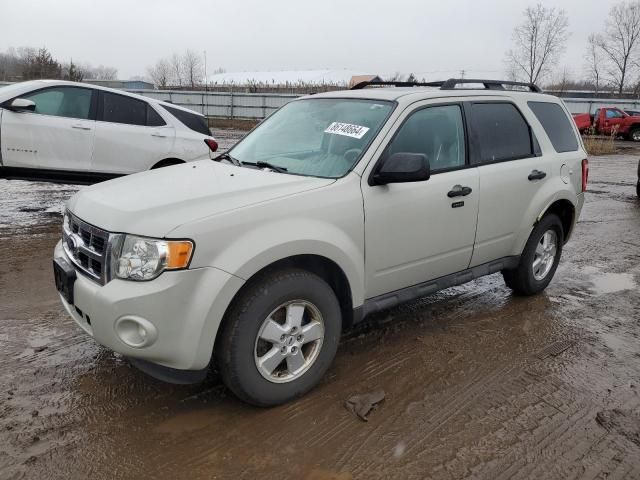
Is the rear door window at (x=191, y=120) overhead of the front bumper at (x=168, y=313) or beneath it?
overhead

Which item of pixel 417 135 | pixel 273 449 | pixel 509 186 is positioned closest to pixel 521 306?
pixel 509 186

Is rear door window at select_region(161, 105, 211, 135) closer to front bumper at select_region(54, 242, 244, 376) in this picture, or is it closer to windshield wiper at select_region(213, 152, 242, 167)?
windshield wiper at select_region(213, 152, 242, 167)

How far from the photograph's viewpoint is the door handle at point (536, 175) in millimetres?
4465

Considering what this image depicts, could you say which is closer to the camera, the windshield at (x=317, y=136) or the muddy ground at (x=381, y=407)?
the muddy ground at (x=381, y=407)

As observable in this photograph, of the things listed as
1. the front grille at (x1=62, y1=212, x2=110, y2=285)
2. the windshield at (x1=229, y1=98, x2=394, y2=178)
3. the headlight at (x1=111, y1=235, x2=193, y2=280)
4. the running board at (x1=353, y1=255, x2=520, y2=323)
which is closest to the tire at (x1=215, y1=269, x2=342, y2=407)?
the running board at (x1=353, y1=255, x2=520, y2=323)

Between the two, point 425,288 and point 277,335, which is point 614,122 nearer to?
point 425,288

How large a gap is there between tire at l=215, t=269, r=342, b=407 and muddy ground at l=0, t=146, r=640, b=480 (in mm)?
159

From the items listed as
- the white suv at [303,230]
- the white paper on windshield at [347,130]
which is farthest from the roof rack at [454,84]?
the white paper on windshield at [347,130]

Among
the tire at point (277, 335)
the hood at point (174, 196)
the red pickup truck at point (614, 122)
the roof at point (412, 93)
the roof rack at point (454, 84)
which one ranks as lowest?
the tire at point (277, 335)

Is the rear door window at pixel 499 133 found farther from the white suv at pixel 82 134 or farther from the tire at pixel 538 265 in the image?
the white suv at pixel 82 134

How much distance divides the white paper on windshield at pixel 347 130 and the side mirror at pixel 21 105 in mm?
4759

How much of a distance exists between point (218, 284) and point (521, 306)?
3171 mm

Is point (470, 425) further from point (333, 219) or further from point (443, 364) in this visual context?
point (333, 219)

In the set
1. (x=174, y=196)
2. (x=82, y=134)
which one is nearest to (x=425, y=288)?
(x=174, y=196)
